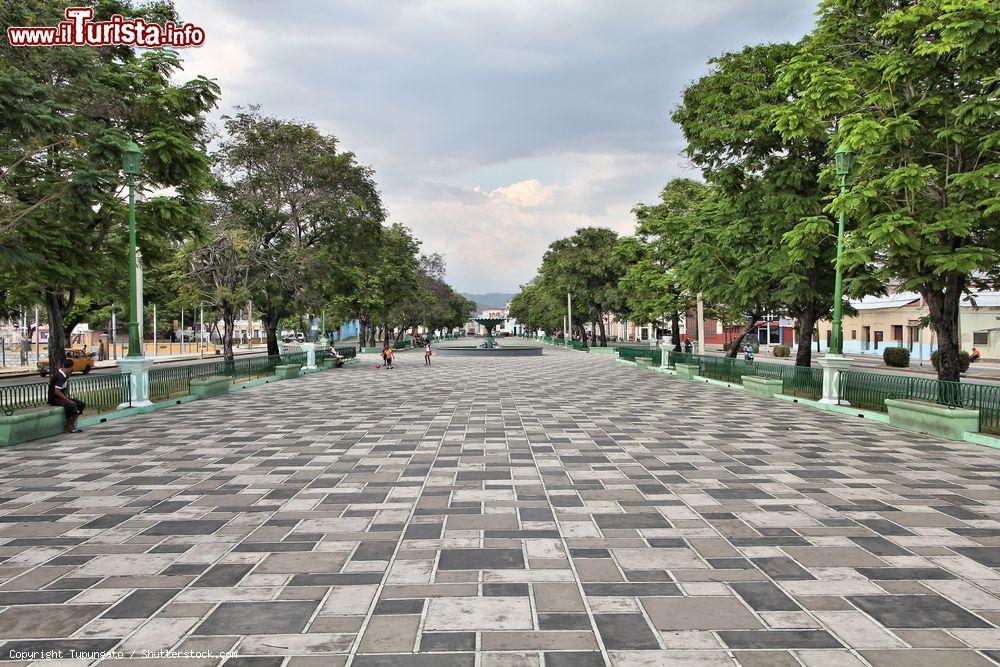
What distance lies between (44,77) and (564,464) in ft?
50.8

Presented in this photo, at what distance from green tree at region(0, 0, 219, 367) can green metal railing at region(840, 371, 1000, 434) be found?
18671mm

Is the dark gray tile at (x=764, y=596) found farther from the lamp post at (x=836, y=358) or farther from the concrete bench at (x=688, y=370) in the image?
the concrete bench at (x=688, y=370)

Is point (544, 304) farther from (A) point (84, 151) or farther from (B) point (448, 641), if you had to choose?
(B) point (448, 641)

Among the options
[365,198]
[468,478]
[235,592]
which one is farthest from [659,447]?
[365,198]

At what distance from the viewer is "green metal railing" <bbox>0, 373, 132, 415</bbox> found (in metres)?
12.2

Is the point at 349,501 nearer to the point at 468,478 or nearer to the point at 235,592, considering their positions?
the point at 468,478

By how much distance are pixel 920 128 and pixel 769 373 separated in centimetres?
838

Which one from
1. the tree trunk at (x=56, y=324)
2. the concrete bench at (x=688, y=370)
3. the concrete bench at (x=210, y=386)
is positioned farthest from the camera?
the concrete bench at (x=688, y=370)

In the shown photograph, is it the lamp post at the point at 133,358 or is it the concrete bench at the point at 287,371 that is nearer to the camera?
the lamp post at the point at 133,358

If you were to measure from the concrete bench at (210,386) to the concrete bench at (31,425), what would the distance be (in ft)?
17.7

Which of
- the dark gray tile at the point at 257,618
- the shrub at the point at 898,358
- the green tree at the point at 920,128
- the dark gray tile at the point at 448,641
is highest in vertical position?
the green tree at the point at 920,128

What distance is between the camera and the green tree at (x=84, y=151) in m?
12.6

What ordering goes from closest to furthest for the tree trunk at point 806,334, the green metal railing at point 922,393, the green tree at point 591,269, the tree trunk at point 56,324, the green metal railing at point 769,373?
the green metal railing at point 922,393 < the tree trunk at point 56,324 < the green metal railing at point 769,373 < the tree trunk at point 806,334 < the green tree at point 591,269

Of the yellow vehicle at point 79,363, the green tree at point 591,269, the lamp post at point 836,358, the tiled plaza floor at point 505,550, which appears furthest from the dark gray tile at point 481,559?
the green tree at point 591,269
